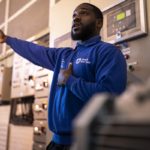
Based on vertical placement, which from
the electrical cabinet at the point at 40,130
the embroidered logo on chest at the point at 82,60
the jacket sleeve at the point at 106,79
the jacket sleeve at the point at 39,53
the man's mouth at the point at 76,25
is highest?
the man's mouth at the point at 76,25

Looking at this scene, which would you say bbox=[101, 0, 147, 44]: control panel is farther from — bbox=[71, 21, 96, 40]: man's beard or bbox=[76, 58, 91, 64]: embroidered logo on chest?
bbox=[76, 58, 91, 64]: embroidered logo on chest

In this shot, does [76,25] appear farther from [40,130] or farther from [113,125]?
[40,130]

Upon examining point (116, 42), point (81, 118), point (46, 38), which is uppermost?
point (46, 38)

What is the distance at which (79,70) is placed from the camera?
1.03 meters

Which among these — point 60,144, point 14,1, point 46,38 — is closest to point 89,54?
point 60,144

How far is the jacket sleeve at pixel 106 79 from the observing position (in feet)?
2.75

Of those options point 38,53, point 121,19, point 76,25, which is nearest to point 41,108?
point 38,53

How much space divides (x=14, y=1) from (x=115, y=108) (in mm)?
4347

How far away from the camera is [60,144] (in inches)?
39.9

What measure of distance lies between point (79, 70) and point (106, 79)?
0.23 metres

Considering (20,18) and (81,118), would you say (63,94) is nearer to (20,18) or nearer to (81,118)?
(81,118)

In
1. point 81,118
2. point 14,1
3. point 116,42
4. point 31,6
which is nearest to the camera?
point 81,118

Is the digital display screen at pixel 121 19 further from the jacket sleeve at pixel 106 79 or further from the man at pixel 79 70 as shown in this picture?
the jacket sleeve at pixel 106 79

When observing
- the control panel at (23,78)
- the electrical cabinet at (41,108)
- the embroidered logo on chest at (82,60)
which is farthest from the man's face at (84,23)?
the control panel at (23,78)
